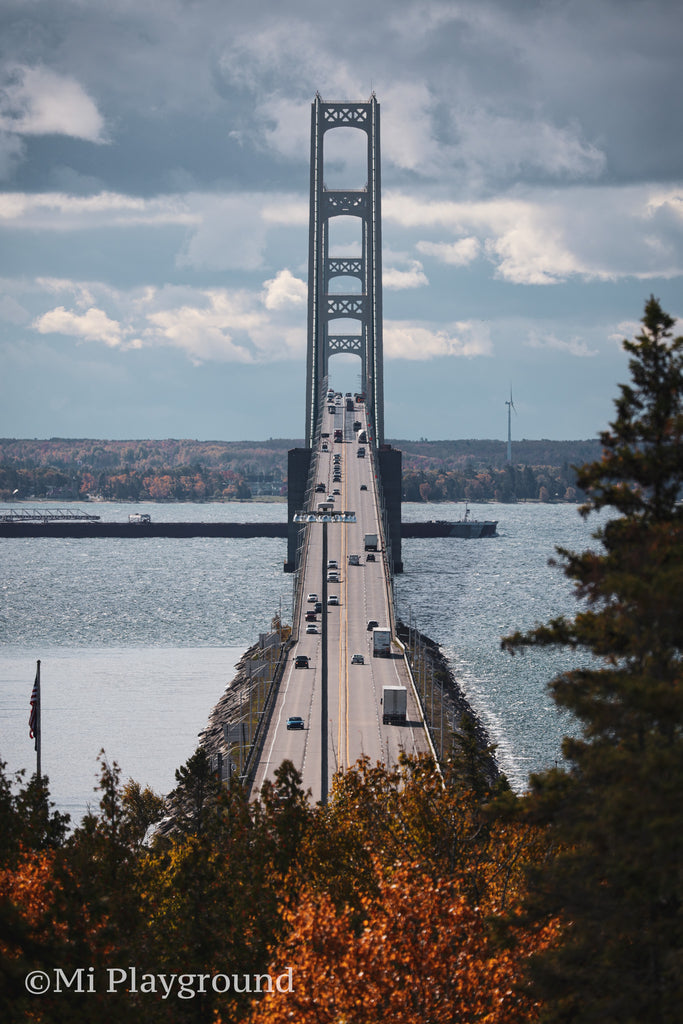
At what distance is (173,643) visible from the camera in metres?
94.4

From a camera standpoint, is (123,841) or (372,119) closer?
(123,841)

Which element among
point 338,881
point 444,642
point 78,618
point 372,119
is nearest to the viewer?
point 338,881

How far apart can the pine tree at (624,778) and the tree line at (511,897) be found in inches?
1.0

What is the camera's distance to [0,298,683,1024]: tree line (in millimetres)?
12625

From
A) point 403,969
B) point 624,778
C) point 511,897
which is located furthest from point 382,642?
point 624,778

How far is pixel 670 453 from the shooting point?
14773 mm

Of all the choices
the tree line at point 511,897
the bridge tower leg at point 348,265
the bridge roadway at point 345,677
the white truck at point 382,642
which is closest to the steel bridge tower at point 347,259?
the bridge tower leg at point 348,265

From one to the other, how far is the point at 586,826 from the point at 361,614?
68.9 meters

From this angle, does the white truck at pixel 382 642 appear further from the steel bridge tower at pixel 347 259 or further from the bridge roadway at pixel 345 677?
the steel bridge tower at pixel 347 259

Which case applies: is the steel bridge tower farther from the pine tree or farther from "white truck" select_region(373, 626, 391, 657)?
the pine tree

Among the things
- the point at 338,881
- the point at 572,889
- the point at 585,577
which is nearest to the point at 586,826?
the point at 572,889

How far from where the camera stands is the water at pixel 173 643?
5716 centimetres

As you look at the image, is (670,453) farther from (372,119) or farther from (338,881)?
(372,119)

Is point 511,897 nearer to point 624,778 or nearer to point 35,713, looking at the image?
point 624,778
